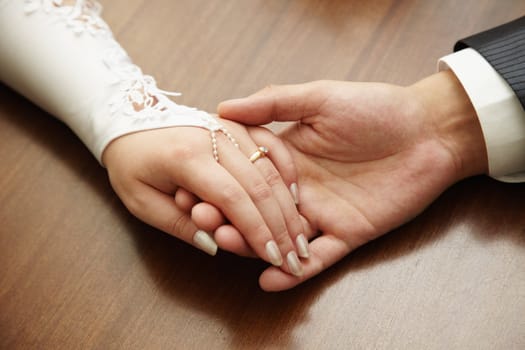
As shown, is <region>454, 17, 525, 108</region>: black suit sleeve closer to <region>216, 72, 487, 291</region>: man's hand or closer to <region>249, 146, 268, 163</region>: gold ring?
<region>216, 72, 487, 291</region>: man's hand

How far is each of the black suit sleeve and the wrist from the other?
0.18ft

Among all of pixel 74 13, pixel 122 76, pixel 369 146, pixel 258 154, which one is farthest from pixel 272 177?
pixel 74 13

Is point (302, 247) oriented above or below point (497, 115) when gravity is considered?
below

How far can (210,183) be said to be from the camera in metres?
0.57

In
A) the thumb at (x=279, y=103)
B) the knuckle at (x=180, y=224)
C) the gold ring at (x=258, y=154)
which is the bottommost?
the knuckle at (x=180, y=224)

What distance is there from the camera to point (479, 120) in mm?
636

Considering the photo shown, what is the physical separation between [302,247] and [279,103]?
19cm

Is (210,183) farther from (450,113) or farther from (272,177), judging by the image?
(450,113)

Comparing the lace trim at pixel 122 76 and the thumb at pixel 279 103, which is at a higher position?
the thumb at pixel 279 103

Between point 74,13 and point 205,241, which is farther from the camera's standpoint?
point 74,13

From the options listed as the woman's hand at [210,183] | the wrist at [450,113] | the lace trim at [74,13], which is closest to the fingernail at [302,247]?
the woman's hand at [210,183]

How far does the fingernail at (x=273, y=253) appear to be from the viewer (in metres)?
0.57

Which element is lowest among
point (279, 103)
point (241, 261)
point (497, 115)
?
point (241, 261)

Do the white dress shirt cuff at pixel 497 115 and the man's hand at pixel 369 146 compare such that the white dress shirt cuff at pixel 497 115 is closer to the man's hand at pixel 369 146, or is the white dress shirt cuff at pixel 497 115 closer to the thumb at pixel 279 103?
the man's hand at pixel 369 146
